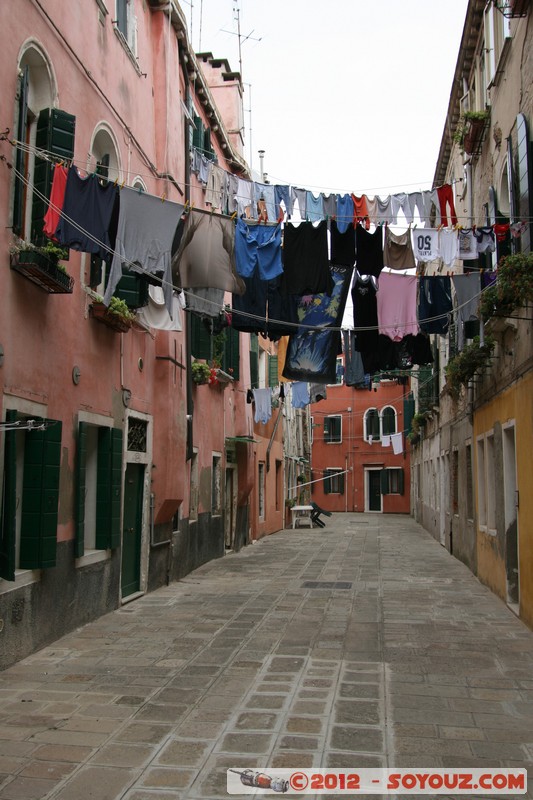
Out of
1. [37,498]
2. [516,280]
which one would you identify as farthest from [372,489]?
[37,498]

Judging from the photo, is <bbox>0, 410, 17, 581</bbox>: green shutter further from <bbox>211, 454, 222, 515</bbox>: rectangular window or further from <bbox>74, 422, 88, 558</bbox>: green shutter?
<bbox>211, 454, 222, 515</bbox>: rectangular window

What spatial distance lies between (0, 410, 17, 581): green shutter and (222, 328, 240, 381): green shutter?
10.1 m

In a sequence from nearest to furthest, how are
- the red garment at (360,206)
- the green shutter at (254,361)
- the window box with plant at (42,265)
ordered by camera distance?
the window box with plant at (42,265), the red garment at (360,206), the green shutter at (254,361)

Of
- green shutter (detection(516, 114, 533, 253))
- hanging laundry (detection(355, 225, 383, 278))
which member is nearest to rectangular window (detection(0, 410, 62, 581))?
hanging laundry (detection(355, 225, 383, 278))

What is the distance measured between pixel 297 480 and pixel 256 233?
2515cm

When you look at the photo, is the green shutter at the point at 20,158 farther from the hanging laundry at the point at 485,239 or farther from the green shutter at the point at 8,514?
the hanging laundry at the point at 485,239

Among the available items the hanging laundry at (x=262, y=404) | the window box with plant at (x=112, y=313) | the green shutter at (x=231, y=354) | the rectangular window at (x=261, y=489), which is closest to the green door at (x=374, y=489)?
the rectangular window at (x=261, y=489)

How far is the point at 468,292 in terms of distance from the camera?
959 cm

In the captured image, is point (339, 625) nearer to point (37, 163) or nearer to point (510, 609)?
point (510, 609)

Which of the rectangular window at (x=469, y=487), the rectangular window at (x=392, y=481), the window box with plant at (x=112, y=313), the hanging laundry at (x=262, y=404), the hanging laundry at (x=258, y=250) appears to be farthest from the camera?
the rectangular window at (x=392, y=481)

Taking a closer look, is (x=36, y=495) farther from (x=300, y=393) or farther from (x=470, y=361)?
(x=300, y=393)

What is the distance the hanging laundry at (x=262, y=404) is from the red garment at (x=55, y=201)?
40.8 feet

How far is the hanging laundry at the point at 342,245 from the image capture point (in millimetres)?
9031

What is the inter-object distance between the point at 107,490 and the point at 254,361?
12.1 m
